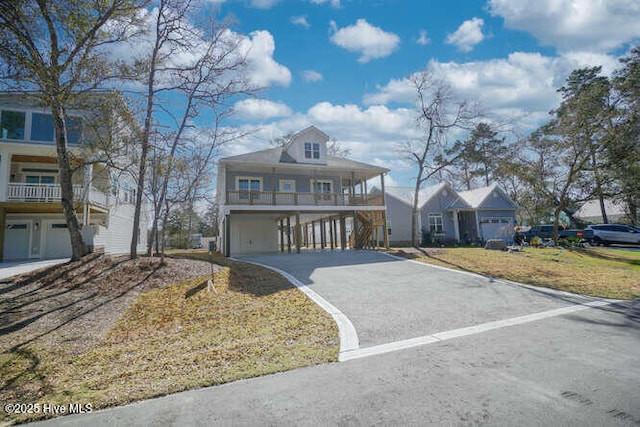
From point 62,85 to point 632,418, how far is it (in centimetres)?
1143

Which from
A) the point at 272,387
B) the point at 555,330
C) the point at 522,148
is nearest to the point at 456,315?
the point at 555,330

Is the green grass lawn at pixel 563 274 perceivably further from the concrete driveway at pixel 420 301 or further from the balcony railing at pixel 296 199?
the balcony railing at pixel 296 199

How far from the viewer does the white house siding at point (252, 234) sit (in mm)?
21812

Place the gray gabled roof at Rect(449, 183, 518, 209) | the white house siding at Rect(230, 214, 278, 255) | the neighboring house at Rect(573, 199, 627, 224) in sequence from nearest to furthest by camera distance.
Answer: the white house siding at Rect(230, 214, 278, 255), the gray gabled roof at Rect(449, 183, 518, 209), the neighboring house at Rect(573, 199, 627, 224)

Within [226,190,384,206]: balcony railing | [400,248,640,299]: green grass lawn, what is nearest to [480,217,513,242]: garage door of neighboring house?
[400,248,640,299]: green grass lawn

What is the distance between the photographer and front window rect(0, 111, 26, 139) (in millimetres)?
14742

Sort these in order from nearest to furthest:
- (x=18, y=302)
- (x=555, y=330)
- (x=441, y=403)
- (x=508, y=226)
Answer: (x=441, y=403) < (x=555, y=330) < (x=18, y=302) < (x=508, y=226)

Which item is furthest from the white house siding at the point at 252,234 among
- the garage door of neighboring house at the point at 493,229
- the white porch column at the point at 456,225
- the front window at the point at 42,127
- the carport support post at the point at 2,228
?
the garage door of neighboring house at the point at 493,229

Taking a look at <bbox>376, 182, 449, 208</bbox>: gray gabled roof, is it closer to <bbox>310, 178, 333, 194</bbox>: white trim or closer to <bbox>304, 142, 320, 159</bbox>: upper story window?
<bbox>310, 178, 333, 194</bbox>: white trim

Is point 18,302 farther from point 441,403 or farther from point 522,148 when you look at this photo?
point 522,148

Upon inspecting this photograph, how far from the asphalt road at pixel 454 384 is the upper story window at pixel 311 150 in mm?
15535

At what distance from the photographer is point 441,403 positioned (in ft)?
9.93

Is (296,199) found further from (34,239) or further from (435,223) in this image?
(435,223)

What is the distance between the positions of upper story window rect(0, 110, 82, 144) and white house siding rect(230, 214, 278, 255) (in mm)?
10523
